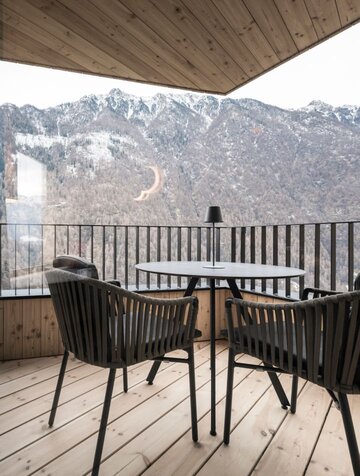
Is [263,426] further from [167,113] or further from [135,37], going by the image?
[167,113]

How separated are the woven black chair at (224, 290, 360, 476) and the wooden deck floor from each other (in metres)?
0.46

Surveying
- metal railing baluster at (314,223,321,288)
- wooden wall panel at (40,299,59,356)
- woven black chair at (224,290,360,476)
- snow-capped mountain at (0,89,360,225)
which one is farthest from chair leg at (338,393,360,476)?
snow-capped mountain at (0,89,360,225)

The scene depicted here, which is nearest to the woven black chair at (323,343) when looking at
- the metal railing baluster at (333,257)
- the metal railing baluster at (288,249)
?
the metal railing baluster at (333,257)

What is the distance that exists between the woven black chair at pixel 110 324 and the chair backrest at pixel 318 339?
0.38 m

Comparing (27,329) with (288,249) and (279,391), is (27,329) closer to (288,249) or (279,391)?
(279,391)

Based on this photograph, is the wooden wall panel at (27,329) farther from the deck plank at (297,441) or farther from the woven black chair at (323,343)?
the woven black chair at (323,343)

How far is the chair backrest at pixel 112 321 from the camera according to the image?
1.31 meters

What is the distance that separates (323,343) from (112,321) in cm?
81

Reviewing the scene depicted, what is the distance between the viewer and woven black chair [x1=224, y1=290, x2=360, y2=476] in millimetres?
1073

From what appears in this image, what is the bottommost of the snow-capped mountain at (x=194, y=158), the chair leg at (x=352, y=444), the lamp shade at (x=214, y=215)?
the chair leg at (x=352, y=444)

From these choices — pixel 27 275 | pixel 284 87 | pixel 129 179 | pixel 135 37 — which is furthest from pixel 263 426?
pixel 284 87

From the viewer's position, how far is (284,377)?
94.9 inches

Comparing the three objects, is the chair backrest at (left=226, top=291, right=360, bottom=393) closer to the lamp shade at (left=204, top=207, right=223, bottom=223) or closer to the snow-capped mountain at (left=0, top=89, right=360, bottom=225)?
the lamp shade at (left=204, top=207, right=223, bottom=223)

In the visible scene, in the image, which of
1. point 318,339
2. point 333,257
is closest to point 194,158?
point 333,257
